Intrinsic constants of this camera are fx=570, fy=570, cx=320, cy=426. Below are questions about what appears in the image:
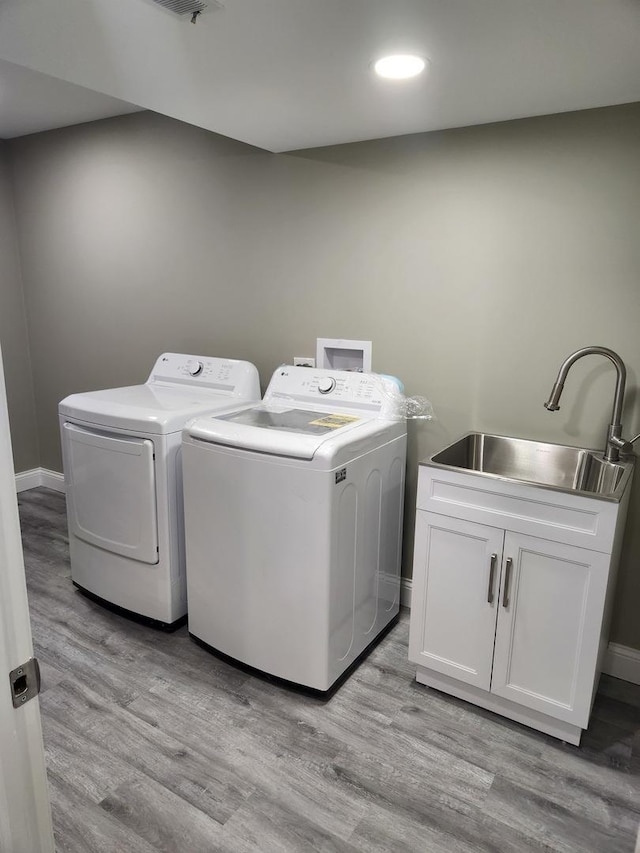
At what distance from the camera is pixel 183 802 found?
1.68 metres

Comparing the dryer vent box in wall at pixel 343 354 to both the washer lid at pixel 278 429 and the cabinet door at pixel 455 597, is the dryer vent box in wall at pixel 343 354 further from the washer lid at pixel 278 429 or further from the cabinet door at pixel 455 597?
the cabinet door at pixel 455 597

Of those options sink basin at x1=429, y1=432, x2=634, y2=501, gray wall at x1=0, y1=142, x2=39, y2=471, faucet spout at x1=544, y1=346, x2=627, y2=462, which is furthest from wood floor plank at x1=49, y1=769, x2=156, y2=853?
gray wall at x1=0, y1=142, x2=39, y2=471

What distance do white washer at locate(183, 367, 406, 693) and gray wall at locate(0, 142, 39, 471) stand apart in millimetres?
2308

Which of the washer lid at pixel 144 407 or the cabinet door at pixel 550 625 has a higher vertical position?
the washer lid at pixel 144 407

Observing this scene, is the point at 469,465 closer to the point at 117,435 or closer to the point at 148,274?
the point at 117,435

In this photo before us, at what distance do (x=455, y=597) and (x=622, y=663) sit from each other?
0.82 meters

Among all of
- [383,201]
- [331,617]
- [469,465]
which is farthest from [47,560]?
[383,201]

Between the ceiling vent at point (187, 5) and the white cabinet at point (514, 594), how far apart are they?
1.47 metres

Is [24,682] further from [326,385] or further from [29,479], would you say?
[29,479]

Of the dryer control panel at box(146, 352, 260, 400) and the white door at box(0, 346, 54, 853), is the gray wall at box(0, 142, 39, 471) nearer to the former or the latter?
the dryer control panel at box(146, 352, 260, 400)

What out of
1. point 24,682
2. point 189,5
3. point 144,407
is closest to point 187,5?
point 189,5

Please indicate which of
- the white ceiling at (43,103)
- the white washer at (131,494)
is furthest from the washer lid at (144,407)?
the white ceiling at (43,103)

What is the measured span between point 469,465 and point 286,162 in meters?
1.66

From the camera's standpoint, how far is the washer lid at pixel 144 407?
7.61ft
